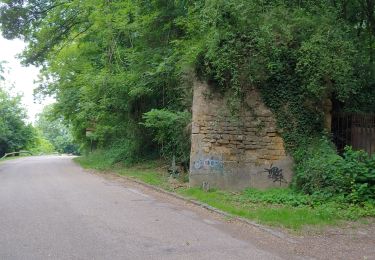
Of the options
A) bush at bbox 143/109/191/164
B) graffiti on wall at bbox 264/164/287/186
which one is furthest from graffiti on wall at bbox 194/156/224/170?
bush at bbox 143/109/191/164

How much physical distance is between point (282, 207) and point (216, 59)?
4735 millimetres

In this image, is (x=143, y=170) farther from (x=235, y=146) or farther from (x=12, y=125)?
(x=12, y=125)

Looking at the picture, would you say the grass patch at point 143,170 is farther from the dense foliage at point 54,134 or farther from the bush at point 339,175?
the dense foliage at point 54,134

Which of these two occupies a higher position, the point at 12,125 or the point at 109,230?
the point at 12,125

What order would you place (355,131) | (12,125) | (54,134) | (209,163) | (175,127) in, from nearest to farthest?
(209,163) < (355,131) < (175,127) < (12,125) < (54,134)

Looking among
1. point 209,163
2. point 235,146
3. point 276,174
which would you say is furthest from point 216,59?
point 276,174

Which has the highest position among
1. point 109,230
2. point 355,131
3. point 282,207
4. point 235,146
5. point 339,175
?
point 355,131

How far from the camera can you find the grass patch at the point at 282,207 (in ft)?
29.7

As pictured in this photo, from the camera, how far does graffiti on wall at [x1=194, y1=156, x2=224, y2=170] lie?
43.6 ft

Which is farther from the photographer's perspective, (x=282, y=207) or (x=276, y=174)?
(x=276, y=174)

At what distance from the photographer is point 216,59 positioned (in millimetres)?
12812

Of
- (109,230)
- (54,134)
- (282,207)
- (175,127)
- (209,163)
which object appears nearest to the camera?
(109,230)

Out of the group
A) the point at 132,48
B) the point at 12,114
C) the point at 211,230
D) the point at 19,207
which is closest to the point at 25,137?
the point at 12,114

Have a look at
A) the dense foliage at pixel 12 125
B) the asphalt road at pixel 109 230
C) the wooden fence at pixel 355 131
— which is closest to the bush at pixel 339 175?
the wooden fence at pixel 355 131
